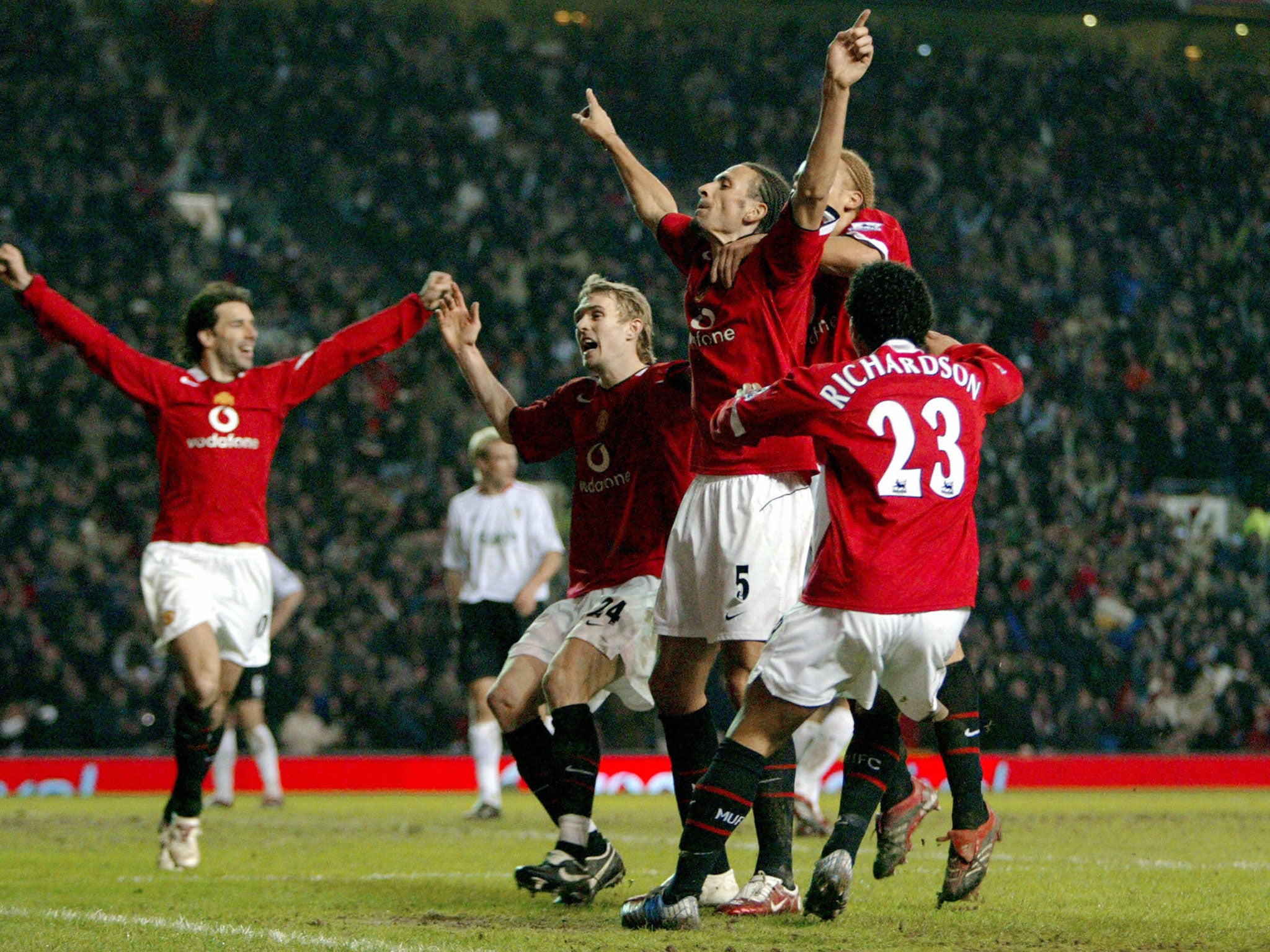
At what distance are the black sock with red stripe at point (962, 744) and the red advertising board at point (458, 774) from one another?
6487 mm

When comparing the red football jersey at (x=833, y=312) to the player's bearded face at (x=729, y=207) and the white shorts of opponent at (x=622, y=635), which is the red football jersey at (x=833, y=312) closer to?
the player's bearded face at (x=729, y=207)

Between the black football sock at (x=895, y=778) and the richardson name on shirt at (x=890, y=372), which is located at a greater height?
the richardson name on shirt at (x=890, y=372)

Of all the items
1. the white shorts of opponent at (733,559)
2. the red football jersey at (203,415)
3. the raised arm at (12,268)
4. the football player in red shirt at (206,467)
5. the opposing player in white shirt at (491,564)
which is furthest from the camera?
the opposing player in white shirt at (491,564)

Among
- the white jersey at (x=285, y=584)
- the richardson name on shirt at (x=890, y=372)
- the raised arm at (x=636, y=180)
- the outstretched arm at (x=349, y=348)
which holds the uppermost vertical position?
the raised arm at (x=636, y=180)

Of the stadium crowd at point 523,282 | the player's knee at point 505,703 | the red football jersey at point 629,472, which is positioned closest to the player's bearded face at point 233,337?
the red football jersey at point 629,472

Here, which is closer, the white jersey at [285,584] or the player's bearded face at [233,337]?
the player's bearded face at [233,337]

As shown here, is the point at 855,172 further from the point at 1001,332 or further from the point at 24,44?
the point at 24,44

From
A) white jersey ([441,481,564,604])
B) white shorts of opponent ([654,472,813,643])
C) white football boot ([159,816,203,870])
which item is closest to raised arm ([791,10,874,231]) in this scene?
white shorts of opponent ([654,472,813,643])

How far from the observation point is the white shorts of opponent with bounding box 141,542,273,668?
22.2ft

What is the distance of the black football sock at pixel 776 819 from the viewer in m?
5.34

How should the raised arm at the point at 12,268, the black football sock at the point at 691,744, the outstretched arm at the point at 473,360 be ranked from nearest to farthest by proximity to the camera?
1. the black football sock at the point at 691,744
2. the outstretched arm at the point at 473,360
3. the raised arm at the point at 12,268

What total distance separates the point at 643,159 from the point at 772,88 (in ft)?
8.31

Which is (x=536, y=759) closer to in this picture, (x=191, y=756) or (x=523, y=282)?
(x=191, y=756)

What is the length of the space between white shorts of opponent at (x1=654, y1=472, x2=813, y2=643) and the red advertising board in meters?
6.91
